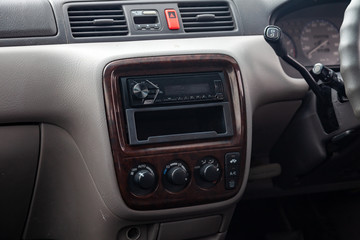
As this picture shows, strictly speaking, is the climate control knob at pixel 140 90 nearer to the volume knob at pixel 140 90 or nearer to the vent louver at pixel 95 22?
the volume knob at pixel 140 90

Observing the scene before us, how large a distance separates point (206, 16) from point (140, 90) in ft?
1.03

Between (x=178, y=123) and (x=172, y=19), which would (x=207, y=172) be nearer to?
(x=178, y=123)

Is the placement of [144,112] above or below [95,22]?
below

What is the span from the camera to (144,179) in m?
1.14

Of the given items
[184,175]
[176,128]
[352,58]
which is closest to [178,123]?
[176,128]

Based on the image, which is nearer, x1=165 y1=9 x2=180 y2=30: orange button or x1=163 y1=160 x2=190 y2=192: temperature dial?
x1=163 y1=160 x2=190 y2=192: temperature dial

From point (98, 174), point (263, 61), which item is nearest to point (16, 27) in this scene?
point (98, 174)

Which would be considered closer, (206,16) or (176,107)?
(176,107)

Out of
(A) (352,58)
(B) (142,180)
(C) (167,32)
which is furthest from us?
(C) (167,32)

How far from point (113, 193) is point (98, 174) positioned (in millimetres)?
57

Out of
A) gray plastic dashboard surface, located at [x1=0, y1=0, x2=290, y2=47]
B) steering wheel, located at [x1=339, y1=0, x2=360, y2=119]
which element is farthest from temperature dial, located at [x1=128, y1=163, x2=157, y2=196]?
steering wheel, located at [x1=339, y1=0, x2=360, y2=119]

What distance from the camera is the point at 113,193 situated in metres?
1.16

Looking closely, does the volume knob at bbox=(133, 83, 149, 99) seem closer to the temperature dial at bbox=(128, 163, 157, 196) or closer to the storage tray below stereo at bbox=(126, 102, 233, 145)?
the storage tray below stereo at bbox=(126, 102, 233, 145)

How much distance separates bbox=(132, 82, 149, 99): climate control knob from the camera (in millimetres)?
1157
